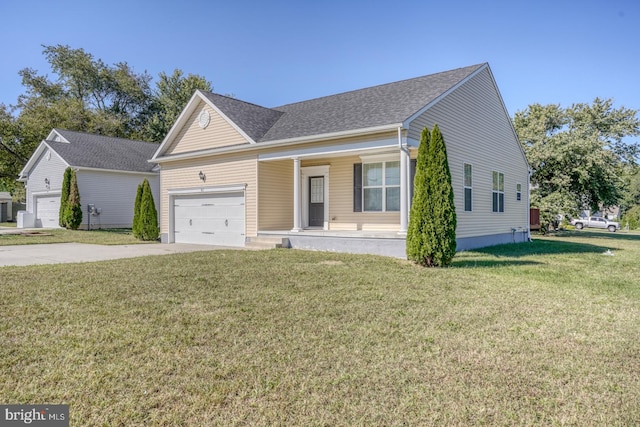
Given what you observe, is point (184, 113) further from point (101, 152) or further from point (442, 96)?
point (101, 152)

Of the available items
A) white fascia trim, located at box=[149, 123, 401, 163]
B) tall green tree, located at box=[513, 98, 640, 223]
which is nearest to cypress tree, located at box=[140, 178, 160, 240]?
white fascia trim, located at box=[149, 123, 401, 163]

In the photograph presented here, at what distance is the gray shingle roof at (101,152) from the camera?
74.2 feet

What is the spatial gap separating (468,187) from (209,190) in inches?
333

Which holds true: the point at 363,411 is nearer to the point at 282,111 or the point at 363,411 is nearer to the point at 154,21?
the point at 282,111

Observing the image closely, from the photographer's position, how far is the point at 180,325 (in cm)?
436

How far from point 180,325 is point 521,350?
344cm

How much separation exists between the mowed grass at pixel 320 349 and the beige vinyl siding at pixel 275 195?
5789 mm

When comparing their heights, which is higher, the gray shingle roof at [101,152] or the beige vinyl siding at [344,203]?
the gray shingle roof at [101,152]

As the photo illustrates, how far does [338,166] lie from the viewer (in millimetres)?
12891

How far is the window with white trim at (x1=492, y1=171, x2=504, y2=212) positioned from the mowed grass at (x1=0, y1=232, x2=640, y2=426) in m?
7.32

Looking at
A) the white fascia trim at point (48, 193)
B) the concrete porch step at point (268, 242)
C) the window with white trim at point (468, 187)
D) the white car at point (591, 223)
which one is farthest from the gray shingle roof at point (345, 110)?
the white car at point (591, 223)

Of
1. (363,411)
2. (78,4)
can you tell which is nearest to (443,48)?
(78,4)
